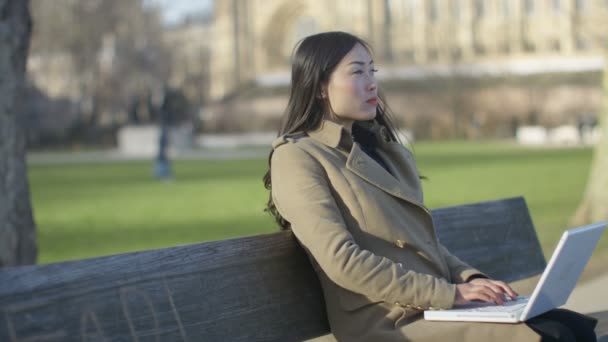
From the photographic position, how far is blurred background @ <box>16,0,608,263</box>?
55.2 feet

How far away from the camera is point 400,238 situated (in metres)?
3.62

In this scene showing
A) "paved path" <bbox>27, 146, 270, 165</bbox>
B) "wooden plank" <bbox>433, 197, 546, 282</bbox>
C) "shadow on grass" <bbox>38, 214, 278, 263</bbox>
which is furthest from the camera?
"paved path" <bbox>27, 146, 270, 165</bbox>

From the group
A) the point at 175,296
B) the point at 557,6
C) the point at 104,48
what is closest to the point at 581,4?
the point at 557,6

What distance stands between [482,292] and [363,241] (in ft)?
1.35

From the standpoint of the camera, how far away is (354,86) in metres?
3.78

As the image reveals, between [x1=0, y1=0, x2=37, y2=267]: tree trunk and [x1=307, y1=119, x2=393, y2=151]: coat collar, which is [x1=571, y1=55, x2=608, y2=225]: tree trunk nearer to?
[x1=0, y1=0, x2=37, y2=267]: tree trunk

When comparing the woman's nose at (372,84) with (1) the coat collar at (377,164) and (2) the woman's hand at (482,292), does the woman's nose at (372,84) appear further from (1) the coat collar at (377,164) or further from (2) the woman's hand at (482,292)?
(2) the woman's hand at (482,292)

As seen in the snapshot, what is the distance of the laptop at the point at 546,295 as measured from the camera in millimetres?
3322

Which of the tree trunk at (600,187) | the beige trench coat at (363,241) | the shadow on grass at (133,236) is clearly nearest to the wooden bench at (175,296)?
the beige trench coat at (363,241)

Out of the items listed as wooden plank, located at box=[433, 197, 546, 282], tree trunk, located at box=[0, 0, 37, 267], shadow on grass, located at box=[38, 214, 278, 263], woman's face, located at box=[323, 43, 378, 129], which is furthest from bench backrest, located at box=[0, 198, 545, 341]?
shadow on grass, located at box=[38, 214, 278, 263]

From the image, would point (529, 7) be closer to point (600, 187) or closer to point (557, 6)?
point (557, 6)

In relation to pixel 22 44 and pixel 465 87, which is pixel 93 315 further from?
pixel 465 87

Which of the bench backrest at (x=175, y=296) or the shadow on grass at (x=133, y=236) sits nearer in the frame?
the bench backrest at (x=175, y=296)

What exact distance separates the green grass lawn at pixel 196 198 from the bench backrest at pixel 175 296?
6935mm
